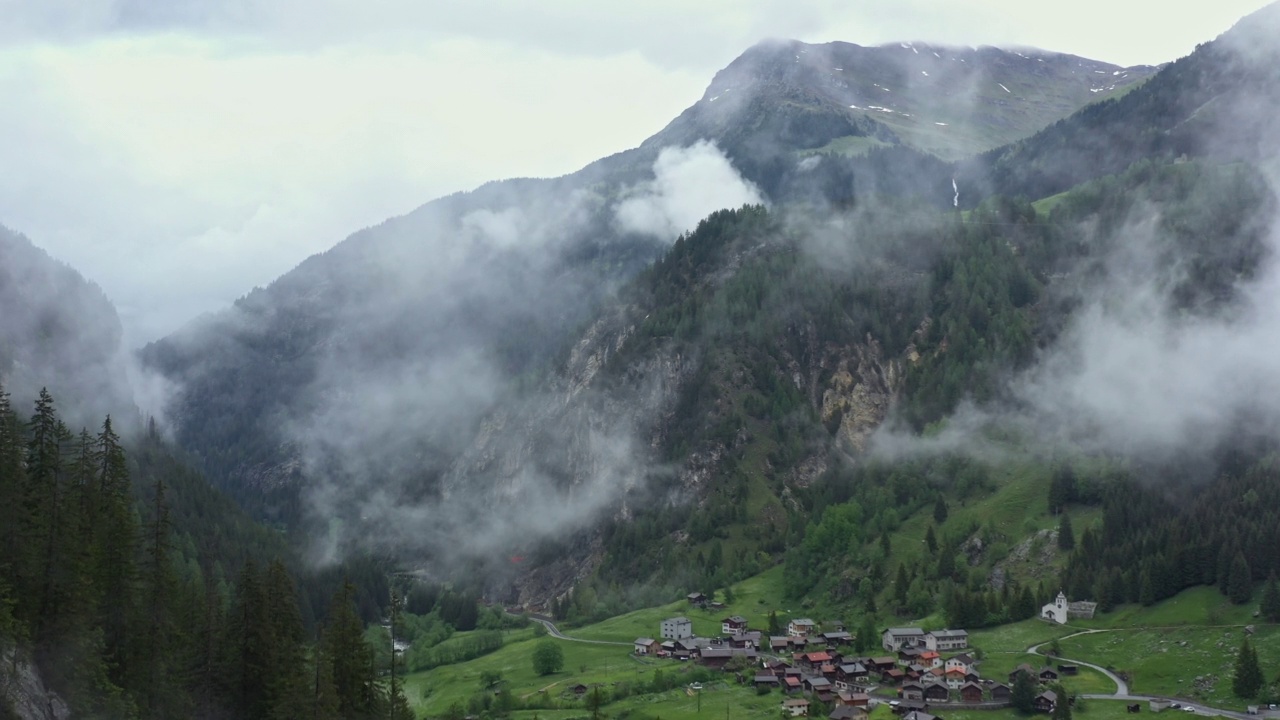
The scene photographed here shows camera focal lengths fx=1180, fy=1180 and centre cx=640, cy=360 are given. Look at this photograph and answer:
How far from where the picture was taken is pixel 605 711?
144000mm

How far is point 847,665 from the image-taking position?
15638 cm

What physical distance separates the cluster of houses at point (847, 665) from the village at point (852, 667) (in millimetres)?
119

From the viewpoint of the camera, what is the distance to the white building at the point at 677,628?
18900 cm

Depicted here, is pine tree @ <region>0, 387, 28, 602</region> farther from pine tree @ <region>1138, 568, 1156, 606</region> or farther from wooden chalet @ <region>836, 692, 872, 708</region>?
pine tree @ <region>1138, 568, 1156, 606</region>

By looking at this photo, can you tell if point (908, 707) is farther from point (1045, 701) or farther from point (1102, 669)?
point (1102, 669)

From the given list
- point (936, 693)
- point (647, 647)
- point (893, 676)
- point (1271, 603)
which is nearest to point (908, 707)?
point (936, 693)

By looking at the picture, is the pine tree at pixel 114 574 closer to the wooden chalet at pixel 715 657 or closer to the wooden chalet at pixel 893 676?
the wooden chalet at pixel 893 676

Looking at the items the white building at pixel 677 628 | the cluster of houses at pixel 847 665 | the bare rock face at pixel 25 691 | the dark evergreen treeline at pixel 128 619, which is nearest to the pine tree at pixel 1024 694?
the cluster of houses at pixel 847 665

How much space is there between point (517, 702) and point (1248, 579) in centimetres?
9449

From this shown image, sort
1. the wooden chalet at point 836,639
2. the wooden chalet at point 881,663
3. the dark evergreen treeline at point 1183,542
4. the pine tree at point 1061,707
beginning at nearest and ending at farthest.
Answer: the pine tree at point 1061,707 → the dark evergreen treeline at point 1183,542 → the wooden chalet at point 881,663 → the wooden chalet at point 836,639

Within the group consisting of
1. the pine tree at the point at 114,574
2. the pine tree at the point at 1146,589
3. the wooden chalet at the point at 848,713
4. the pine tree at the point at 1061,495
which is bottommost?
the wooden chalet at the point at 848,713

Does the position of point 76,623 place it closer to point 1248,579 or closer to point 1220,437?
point 1248,579

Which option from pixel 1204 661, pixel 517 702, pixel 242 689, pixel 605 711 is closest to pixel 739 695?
pixel 605 711

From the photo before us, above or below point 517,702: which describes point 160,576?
above
